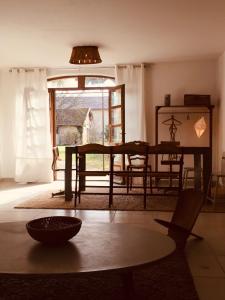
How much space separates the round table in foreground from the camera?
1855mm

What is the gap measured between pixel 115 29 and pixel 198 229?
3.02 metres

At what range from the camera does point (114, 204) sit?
5570 millimetres

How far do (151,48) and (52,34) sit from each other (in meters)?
1.84

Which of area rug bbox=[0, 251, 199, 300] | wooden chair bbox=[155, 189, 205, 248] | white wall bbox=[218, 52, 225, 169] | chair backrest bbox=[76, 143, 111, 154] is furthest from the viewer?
white wall bbox=[218, 52, 225, 169]

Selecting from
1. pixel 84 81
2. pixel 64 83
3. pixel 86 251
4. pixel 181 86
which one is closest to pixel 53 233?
pixel 86 251

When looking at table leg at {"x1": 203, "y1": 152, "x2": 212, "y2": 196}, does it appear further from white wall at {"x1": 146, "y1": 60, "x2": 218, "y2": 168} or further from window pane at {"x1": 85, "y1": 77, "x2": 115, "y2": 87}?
window pane at {"x1": 85, "y1": 77, "x2": 115, "y2": 87}

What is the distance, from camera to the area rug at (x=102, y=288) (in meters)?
2.39

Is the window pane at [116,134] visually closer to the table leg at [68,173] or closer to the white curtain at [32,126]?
the white curtain at [32,126]

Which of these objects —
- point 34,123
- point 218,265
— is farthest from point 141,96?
point 218,265

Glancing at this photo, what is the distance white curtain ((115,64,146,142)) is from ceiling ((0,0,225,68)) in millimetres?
298

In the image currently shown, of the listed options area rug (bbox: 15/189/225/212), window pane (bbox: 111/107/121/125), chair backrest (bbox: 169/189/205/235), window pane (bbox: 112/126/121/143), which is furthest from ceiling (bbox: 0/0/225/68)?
area rug (bbox: 15/189/225/212)

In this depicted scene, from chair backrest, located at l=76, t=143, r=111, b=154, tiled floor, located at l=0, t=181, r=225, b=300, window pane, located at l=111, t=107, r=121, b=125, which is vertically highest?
window pane, located at l=111, t=107, r=121, b=125

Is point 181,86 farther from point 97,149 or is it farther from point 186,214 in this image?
point 186,214

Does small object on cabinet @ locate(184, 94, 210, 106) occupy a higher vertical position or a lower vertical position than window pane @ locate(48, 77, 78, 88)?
lower
